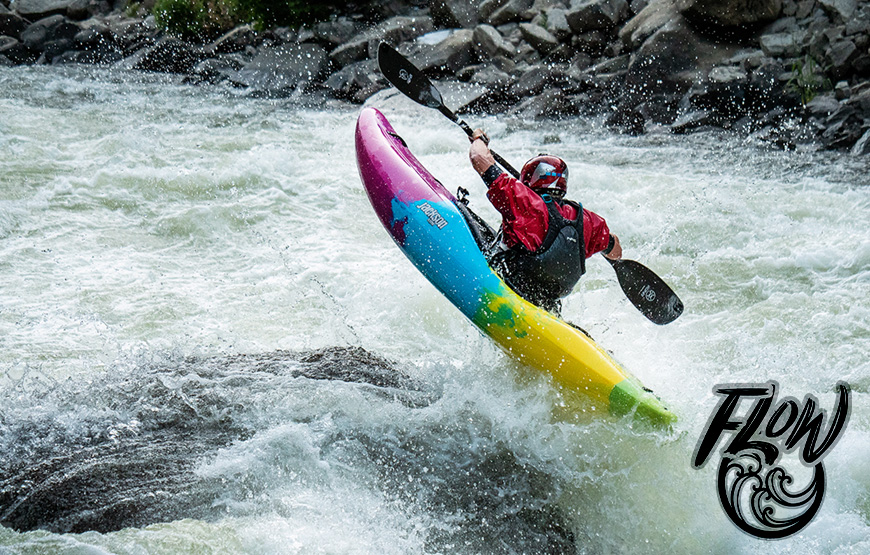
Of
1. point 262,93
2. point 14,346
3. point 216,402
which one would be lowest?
point 262,93

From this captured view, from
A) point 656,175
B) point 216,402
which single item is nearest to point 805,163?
point 656,175

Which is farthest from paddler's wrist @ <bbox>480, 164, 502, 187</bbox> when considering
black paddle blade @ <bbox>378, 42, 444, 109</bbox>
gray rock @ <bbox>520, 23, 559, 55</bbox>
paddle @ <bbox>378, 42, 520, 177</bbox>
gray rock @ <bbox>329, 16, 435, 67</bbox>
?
gray rock @ <bbox>329, 16, 435, 67</bbox>

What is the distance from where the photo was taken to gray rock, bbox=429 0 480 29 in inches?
435

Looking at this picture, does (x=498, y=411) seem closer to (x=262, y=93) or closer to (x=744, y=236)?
(x=744, y=236)

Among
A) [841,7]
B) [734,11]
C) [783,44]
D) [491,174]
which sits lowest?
[783,44]

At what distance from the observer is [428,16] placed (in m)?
11.5

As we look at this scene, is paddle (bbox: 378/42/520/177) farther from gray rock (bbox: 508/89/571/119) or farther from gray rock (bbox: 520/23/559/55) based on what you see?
gray rock (bbox: 520/23/559/55)

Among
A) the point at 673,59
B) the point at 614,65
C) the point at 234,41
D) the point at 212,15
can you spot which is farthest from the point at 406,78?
the point at 212,15

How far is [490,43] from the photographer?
401 inches

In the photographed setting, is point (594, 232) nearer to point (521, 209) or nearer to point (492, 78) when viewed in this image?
point (521, 209)

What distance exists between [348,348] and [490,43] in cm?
739

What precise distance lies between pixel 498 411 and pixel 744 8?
24.1ft

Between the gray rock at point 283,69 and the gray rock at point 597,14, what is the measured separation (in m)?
3.46

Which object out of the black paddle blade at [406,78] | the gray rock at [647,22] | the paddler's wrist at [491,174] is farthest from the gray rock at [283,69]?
the paddler's wrist at [491,174]
